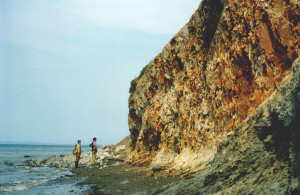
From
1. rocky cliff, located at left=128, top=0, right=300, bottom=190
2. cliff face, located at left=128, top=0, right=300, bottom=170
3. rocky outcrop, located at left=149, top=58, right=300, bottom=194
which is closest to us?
rocky outcrop, located at left=149, top=58, right=300, bottom=194

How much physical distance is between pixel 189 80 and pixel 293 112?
34.5ft

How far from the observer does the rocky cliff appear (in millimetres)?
7930

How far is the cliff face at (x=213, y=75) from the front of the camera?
8.19 meters

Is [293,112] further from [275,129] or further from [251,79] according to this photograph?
[251,79]

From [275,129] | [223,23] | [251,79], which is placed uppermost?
[223,23]

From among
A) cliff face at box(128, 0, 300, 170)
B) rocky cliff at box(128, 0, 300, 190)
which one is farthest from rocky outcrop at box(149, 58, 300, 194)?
cliff face at box(128, 0, 300, 170)

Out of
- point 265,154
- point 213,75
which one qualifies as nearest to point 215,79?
point 213,75

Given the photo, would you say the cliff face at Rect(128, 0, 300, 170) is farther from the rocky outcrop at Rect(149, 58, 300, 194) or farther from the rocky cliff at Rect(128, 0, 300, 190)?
the rocky outcrop at Rect(149, 58, 300, 194)

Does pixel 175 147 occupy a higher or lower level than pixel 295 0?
lower

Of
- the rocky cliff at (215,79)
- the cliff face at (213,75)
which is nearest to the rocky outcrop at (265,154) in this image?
the rocky cliff at (215,79)

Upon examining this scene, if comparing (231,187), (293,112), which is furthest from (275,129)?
(231,187)

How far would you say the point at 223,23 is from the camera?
11.2 meters

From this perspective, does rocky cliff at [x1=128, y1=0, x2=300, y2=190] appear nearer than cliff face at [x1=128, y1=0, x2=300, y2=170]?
Yes

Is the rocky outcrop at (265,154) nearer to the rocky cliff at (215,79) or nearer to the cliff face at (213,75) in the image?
the rocky cliff at (215,79)
